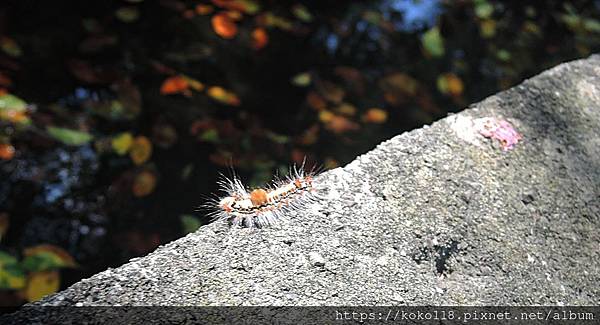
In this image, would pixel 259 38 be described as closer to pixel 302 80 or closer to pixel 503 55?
pixel 302 80

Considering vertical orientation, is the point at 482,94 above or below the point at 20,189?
above

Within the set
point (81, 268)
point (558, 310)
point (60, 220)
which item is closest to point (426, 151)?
point (558, 310)

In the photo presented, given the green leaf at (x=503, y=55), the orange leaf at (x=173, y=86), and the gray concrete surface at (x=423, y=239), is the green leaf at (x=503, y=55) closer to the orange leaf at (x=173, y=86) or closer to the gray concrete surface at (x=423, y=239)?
the orange leaf at (x=173, y=86)

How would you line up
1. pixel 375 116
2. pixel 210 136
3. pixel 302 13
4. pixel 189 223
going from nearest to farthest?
pixel 189 223
pixel 210 136
pixel 375 116
pixel 302 13

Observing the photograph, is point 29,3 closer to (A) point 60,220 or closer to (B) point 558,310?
(A) point 60,220

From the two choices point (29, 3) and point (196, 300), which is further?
point (29, 3)

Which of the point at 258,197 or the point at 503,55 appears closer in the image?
the point at 258,197

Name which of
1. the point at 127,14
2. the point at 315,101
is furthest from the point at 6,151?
the point at 315,101
